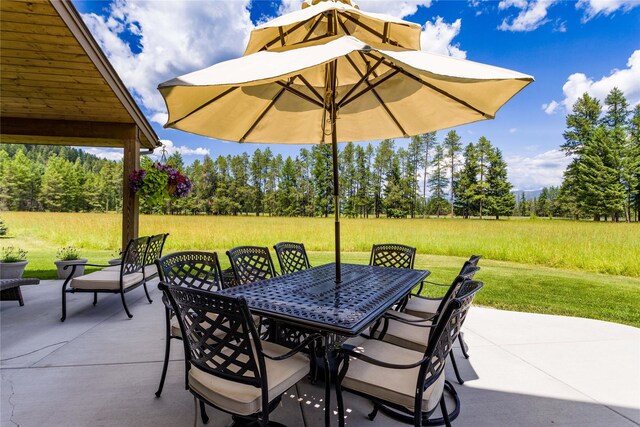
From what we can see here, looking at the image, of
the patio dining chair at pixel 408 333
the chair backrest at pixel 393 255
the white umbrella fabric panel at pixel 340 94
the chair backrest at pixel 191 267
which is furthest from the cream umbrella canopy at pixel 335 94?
the chair backrest at pixel 393 255

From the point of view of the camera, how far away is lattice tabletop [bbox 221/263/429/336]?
155cm

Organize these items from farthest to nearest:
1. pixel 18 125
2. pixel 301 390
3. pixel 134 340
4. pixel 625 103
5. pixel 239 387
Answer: pixel 625 103, pixel 18 125, pixel 134 340, pixel 301 390, pixel 239 387

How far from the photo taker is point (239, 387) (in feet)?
4.62

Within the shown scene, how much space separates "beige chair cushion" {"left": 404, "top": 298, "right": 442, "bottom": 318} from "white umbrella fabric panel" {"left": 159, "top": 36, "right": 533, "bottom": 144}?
168cm

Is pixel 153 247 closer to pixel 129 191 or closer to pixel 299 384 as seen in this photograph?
pixel 129 191

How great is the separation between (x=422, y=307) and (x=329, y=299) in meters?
1.21

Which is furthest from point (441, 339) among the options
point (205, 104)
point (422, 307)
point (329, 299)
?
point (205, 104)

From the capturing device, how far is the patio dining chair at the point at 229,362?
1300mm

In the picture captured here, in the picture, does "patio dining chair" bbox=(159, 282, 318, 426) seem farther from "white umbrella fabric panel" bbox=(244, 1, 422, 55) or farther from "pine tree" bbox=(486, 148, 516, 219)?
"pine tree" bbox=(486, 148, 516, 219)

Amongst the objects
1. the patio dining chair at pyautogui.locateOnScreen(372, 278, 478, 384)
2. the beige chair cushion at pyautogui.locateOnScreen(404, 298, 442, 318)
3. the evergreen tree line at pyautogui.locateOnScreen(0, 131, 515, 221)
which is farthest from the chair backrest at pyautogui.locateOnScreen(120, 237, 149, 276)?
the evergreen tree line at pyautogui.locateOnScreen(0, 131, 515, 221)

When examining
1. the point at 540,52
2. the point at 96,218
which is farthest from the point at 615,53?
the point at 96,218

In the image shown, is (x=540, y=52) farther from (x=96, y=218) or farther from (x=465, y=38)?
(x=96, y=218)

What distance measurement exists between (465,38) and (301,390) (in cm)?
876

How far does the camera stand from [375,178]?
1753 cm
